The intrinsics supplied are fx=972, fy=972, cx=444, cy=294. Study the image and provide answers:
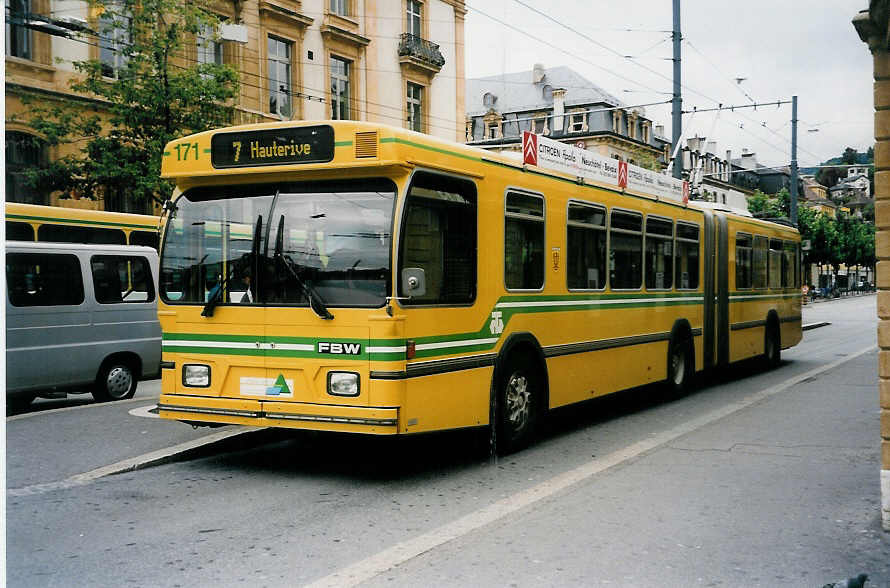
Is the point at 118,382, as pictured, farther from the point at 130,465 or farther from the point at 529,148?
the point at 529,148

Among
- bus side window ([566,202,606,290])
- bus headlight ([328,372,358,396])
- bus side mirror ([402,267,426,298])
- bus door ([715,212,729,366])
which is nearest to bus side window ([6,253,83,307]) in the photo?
bus headlight ([328,372,358,396])

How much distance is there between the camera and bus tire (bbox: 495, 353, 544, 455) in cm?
882

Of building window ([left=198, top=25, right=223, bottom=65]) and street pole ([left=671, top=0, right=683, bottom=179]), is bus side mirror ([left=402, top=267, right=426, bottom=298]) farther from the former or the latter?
street pole ([left=671, top=0, right=683, bottom=179])

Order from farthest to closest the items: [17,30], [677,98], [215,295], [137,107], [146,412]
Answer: [677,98]
[17,30]
[137,107]
[146,412]
[215,295]

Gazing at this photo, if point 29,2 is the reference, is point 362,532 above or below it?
below

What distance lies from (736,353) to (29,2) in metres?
14.9

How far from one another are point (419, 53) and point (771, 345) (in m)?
17.2

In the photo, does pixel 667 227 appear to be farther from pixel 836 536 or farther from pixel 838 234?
pixel 838 234

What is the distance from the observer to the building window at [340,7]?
2995 cm

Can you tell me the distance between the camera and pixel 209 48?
21.4m

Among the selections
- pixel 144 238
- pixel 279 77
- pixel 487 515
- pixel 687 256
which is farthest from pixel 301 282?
pixel 279 77

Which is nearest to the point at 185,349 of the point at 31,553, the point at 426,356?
the point at 426,356

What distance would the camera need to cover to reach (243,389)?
787 centimetres

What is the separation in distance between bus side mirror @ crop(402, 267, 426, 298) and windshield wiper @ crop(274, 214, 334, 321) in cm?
62
